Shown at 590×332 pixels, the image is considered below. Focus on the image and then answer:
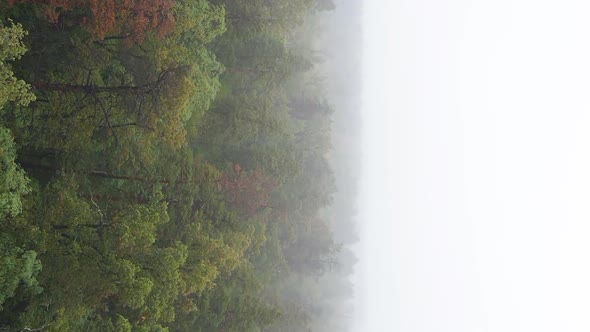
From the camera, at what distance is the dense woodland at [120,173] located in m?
24.2

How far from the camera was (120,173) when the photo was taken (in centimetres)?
3275

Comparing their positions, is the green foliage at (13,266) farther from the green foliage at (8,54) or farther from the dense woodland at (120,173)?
the green foliage at (8,54)

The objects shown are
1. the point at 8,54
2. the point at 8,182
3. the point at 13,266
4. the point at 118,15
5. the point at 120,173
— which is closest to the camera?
the point at 8,54

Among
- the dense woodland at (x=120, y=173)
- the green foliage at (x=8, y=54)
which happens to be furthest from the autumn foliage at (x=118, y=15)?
the green foliage at (x=8, y=54)

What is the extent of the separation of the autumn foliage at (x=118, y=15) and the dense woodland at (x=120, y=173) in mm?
69

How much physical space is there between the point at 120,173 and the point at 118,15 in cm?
1019

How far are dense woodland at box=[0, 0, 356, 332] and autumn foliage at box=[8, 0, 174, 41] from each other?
69 millimetres

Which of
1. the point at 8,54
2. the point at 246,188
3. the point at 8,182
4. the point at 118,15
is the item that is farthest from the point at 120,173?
the point at 8,54

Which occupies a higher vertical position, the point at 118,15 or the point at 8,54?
the point at 118,15

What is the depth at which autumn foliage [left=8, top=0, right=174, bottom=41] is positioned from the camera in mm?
24938

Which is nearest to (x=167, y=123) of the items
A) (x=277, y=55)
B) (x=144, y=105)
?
(x=144, y=105)

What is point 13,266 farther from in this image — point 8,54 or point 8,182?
point 8,54

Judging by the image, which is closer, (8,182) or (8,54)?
(8,54)

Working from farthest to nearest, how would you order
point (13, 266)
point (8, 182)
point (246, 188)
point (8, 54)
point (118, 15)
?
point (246, 188), point (118, 15), point (13, 266), point (8, 182), point (8, 54)
